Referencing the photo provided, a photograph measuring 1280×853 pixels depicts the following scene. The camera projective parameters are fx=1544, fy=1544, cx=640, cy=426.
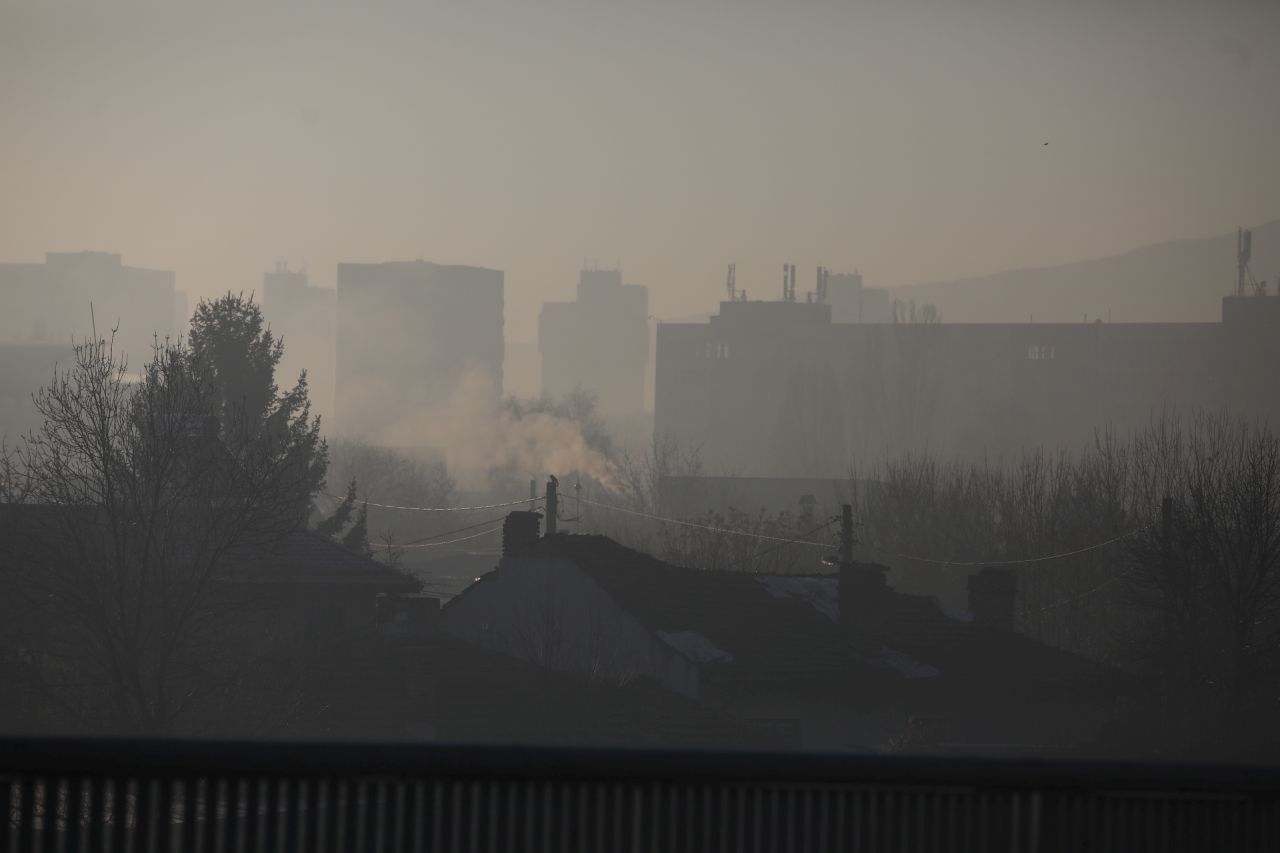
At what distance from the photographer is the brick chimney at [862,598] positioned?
36344mm

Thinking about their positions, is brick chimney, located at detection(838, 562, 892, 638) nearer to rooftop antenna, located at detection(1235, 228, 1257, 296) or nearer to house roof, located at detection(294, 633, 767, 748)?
house roof, located at detection(294, 633, 767, 748)

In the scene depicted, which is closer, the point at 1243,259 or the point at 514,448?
the point at 1243,259

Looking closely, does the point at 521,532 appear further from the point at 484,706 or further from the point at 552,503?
the point at 552,503

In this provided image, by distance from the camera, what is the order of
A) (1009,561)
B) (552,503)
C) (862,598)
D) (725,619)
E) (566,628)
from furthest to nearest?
1. (1009,561)
2. (552,503)
3. (862,598)
4. (725,619)
5. (566,628)

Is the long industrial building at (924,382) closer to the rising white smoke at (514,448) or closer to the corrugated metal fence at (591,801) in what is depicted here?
the rising white smoke at (514,448)

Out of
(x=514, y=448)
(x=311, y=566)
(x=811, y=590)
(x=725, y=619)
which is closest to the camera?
(x=725, y=619)

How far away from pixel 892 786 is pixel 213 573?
29054 mm

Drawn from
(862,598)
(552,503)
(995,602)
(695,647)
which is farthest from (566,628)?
(552,503)

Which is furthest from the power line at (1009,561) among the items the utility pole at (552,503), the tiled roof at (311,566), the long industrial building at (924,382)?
the long industrial building at (924,382)

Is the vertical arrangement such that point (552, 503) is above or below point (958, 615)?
above

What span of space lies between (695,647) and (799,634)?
3.31m

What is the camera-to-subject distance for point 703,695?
3053 cm

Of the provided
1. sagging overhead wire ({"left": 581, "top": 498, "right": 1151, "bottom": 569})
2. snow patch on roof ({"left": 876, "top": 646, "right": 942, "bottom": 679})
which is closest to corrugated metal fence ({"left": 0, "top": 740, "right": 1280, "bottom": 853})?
snow patch on roof ({"left": 876, "top": 646, "right": 942, "bottom": 679})

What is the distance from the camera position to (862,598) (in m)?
36.8
